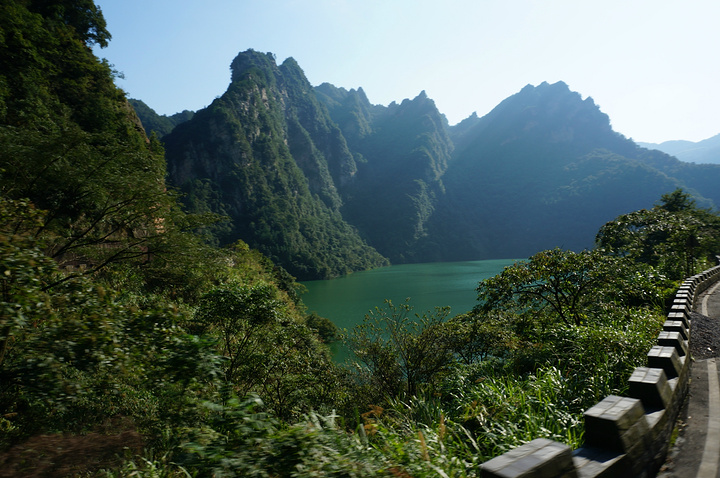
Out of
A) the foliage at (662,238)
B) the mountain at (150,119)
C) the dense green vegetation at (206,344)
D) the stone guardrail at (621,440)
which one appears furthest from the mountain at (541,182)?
the stone guardrail at (621,440)

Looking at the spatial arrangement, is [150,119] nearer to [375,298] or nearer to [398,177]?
[375,298]

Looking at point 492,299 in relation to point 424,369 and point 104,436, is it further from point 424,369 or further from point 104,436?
point 104,436

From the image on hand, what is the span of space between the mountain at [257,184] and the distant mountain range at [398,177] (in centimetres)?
39

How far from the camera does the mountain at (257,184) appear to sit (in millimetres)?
85625

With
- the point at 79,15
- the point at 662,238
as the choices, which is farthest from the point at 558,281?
the point at 79,15

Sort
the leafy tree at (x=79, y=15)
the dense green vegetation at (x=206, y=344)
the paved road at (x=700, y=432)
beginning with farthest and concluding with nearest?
the leafy tree at (x=79, y=15)
the dense green vegetation at (x=206, y=344)
the paved road at (x=700, y=432)

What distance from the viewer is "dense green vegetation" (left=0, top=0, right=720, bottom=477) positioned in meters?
2.79

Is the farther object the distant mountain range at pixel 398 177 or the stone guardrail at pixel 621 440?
the distant mountain range at pixel 398 177

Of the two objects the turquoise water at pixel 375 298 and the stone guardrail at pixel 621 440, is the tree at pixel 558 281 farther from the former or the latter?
the turquoise water at pixel 375 298

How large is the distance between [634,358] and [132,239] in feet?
39.5

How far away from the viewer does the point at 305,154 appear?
147500 mm

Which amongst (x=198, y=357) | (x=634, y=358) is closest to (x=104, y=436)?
(x=198, y=357)

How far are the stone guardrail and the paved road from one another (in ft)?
0.28

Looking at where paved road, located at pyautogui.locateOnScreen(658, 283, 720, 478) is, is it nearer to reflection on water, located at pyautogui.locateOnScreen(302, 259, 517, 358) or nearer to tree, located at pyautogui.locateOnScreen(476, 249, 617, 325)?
tree, located at pyautogui.locateOnScreen(476, 249, 617, 325)
